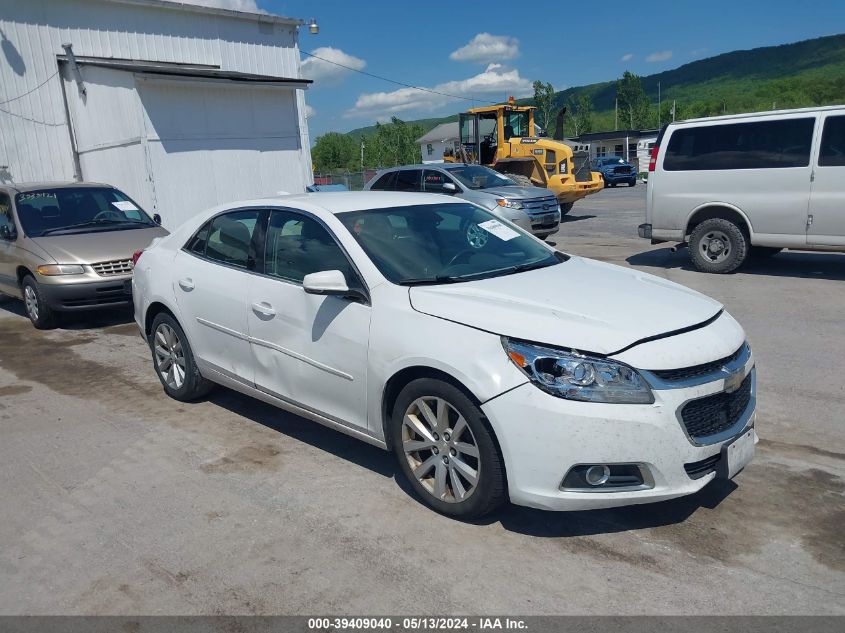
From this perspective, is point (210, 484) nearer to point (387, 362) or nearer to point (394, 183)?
point (387, 362)

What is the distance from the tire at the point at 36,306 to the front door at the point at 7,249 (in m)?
0.31

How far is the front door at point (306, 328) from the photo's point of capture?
3.97 metres

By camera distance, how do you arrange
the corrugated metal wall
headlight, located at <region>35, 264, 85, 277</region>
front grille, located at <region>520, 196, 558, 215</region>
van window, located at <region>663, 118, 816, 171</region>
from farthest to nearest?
the corrugated metal wall < front grille, located at <region>520, 196, 558, 215</region> < van window, located at <region>663, 118, 816, 171</region> < headlight, located at <region>35, 264, 85, 277</region>

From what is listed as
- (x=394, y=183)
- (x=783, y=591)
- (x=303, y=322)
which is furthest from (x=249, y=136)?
(x=783, y=591)

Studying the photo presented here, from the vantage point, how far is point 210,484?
4215mm

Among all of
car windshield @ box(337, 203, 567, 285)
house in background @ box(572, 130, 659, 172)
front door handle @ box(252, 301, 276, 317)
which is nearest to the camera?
car windshield @ box(337, 203, 567, 285)

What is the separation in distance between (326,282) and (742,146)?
315 inches

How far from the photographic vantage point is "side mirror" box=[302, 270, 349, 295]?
154 inches

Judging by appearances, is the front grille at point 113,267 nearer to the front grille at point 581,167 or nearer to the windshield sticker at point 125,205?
the windshield sticker at point 125,205

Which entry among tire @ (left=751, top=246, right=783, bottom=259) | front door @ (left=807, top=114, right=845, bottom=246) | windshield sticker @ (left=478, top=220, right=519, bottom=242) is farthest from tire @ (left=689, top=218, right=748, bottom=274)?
Answer: windshield sticker @ (left=478, top=220, right=519, bottom=242)

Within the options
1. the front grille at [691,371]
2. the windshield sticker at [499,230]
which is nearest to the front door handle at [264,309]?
the windshield sticker at [499,230]

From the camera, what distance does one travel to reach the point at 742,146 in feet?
32.0

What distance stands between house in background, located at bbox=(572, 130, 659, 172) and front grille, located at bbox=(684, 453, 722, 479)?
5326 centimetres

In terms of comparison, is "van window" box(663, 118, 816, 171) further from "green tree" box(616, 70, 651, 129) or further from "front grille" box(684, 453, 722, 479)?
"green tree" box(616, 70, 651, 129)
